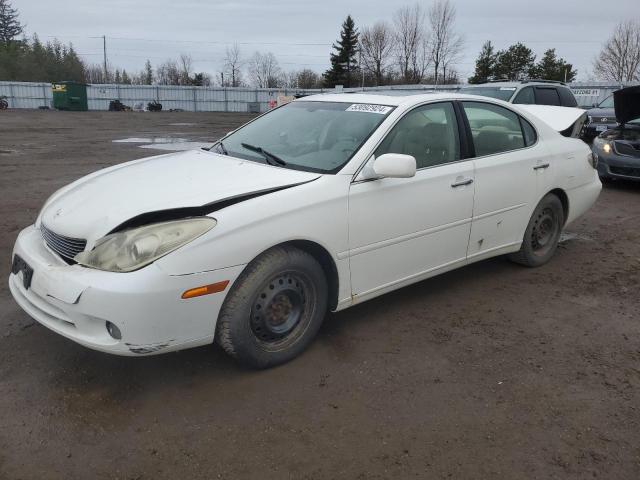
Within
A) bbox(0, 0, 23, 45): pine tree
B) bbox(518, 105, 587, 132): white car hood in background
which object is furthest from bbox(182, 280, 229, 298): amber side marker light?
bbox(0, 0, 23, 45): pine tree

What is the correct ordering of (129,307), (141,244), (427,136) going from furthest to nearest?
(427,136)
(141,244)
(129,307)

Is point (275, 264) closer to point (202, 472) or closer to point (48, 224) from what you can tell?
point (202, 472)

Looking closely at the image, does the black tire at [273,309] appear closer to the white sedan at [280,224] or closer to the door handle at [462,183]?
the white sedan at [280,224]

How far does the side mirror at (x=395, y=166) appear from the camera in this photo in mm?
3328

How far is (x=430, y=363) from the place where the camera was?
3350mm

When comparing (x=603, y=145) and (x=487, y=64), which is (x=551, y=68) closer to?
(x=487, y=64)

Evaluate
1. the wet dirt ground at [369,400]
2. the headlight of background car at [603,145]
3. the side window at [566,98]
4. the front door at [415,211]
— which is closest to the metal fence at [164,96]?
the side window at [566,98]

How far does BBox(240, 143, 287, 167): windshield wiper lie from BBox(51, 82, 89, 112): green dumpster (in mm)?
42269

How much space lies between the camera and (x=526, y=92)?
11555 millimetres

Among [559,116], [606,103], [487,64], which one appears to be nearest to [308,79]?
[487,64]

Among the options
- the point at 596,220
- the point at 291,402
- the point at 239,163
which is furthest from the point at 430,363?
the point at 596,220

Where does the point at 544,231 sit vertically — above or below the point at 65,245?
below

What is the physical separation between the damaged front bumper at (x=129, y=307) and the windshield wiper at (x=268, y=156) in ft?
3.23

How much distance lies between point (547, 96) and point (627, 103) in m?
3.18
